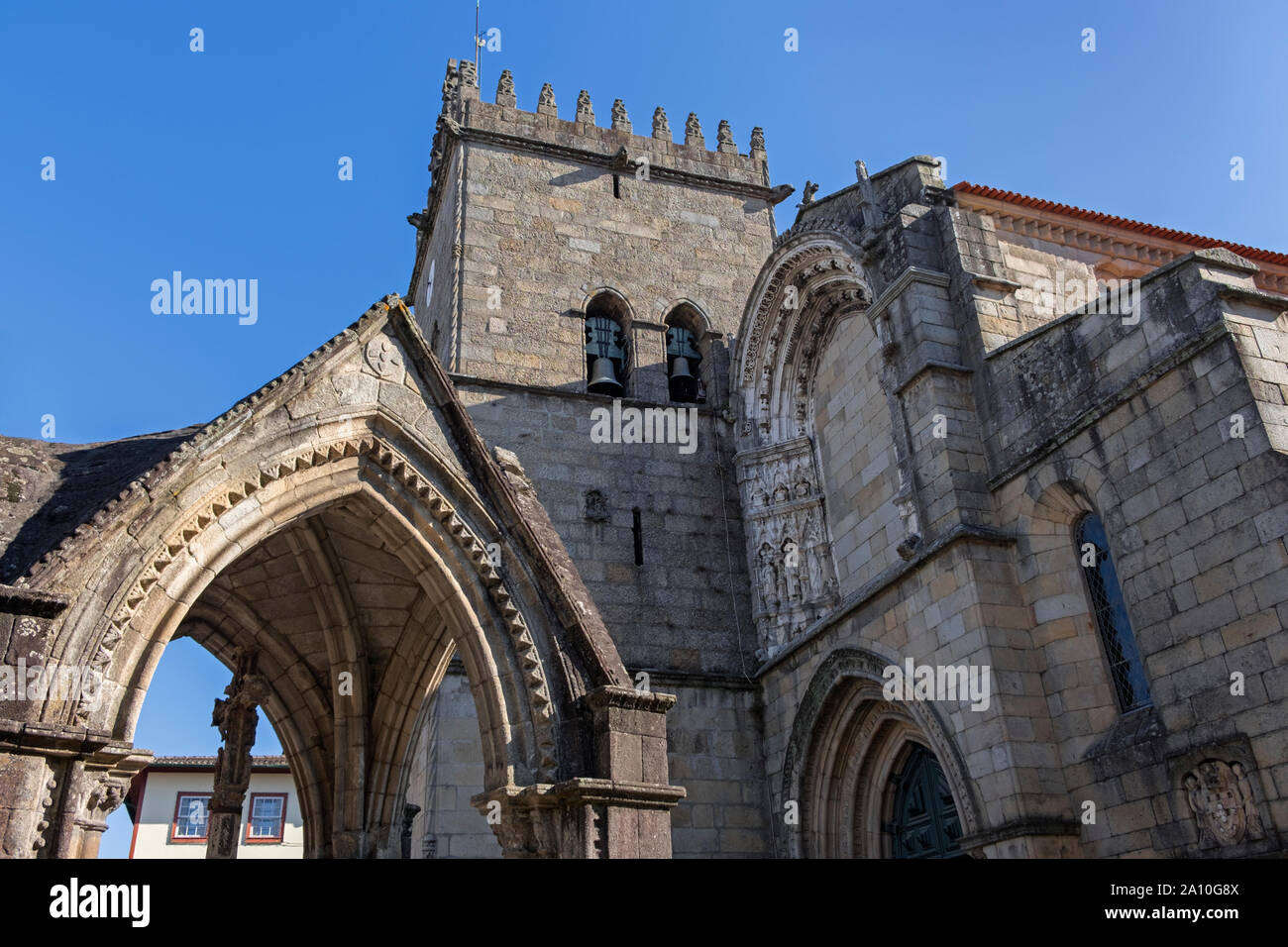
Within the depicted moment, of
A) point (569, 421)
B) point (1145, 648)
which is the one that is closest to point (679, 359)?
point (569, 421)

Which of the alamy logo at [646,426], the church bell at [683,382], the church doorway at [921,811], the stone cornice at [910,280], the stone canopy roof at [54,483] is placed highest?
the church bell at [683,382]

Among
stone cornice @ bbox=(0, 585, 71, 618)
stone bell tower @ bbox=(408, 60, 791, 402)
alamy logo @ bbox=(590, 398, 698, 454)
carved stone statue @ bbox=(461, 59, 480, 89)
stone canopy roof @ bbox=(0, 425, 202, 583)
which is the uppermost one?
carved stone statue @ bbox=(461, 59, 480, 89)

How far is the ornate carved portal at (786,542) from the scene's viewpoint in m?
13.8

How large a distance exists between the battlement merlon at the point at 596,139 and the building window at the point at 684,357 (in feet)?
8.75

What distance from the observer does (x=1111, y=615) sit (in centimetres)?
984

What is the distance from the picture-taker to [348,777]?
9414 mm

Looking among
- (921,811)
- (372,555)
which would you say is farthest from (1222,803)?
(372,555)

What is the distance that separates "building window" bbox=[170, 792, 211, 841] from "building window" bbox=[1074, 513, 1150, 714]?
93.7ft

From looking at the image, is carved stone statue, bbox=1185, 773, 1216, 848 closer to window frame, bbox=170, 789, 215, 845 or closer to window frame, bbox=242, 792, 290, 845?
window frame, bbox=242, 792, 290, 845

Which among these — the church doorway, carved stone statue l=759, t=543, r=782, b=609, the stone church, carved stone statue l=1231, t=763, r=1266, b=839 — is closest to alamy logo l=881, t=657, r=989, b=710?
the stone church

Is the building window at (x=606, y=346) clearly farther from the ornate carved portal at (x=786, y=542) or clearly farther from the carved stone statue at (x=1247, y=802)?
the carved stone statue at (x=1247, y=802)

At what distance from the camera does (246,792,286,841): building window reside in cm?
3200

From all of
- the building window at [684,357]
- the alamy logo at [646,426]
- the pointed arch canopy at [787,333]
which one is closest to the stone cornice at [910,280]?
the pointed arch canopy at [787,333]
